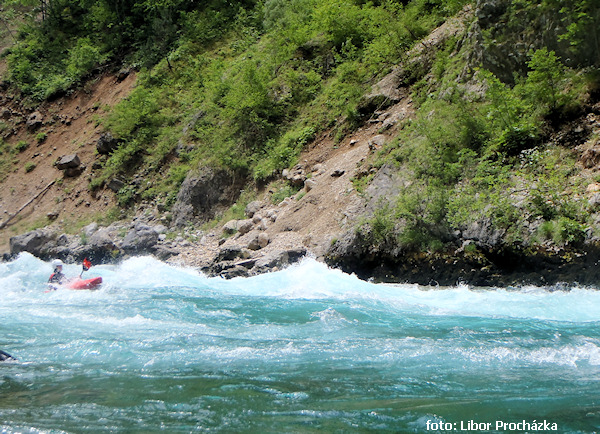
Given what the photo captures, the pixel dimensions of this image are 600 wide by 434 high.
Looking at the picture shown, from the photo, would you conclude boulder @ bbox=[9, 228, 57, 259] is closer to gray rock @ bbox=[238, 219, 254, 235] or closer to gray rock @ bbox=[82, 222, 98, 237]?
gray rock @ bbox=[82, 222, 98, 237]

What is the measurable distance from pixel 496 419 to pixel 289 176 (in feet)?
38.5

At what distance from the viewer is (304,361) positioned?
228 inches

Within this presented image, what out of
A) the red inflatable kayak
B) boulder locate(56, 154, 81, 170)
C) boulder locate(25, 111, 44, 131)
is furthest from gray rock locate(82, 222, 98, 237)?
boulder locate(25, 111, 44, 131)

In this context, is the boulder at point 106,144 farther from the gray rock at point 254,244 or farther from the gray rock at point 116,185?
the gray rock at point 254,244

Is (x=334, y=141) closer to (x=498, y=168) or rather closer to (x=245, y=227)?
(x=245, y=227)

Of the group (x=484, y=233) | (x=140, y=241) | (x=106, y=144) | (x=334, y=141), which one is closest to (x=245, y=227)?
(x=140, y=241)

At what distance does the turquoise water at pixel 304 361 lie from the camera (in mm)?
4273

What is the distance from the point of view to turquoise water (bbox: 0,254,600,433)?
427 centimetres

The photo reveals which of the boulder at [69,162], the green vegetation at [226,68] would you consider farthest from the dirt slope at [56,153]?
the green vegetation at [226,68]

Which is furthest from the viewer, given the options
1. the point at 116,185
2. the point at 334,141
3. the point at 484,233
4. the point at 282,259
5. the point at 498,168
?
the point at 116,185

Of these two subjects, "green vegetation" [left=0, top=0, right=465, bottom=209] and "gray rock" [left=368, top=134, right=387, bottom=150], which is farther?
"green vegetation" [left=0, top=0, right=465, bottom=209]

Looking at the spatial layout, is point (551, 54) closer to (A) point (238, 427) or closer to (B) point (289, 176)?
(B) point (289, 176)

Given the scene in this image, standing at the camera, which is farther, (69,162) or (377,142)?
(69,162)

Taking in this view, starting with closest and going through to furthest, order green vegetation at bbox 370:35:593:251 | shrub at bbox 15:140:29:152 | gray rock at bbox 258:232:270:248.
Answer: green vegetation at bbox 370:35:593:251, gray rock at bbox 258:232:270:248, shrub at bbox 15:140:29:152
